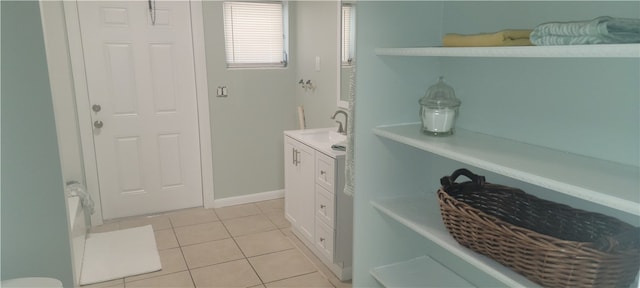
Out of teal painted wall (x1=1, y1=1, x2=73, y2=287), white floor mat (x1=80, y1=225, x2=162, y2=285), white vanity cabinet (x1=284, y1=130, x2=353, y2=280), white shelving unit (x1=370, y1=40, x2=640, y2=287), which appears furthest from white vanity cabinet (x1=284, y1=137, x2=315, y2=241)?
teal painted wall (x1=1, y1=1, x2=73, y2=287)

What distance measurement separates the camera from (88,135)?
140 inches

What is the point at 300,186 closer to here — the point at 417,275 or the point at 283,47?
the point at 417,275

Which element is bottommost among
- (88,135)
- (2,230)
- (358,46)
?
(2,230)

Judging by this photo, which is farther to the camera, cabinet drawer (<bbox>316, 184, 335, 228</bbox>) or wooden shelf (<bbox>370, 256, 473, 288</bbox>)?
cabinet drawer (<bbox>316, 184, 335, 228</bbox>)

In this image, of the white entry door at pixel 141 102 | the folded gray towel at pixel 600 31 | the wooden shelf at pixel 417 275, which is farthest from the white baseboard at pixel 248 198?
the folded gray towel at pixel 600 31

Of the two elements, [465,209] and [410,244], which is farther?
[410,244]

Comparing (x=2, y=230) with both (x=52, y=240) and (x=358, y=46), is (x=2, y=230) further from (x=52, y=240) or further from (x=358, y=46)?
(x=358, y=46)

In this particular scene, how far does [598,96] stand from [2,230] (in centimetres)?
255

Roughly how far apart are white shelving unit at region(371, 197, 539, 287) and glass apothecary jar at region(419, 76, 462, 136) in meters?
0.32

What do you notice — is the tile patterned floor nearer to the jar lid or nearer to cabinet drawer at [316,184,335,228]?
cabinet drawer at [316,184,335,228]

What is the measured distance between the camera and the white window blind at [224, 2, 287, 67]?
3.84m

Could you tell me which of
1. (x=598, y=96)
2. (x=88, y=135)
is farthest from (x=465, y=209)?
(x=88, y=135)

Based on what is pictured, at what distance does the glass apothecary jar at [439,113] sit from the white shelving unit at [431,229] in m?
0.32

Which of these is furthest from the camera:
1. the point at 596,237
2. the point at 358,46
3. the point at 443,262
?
the point at 443,262
